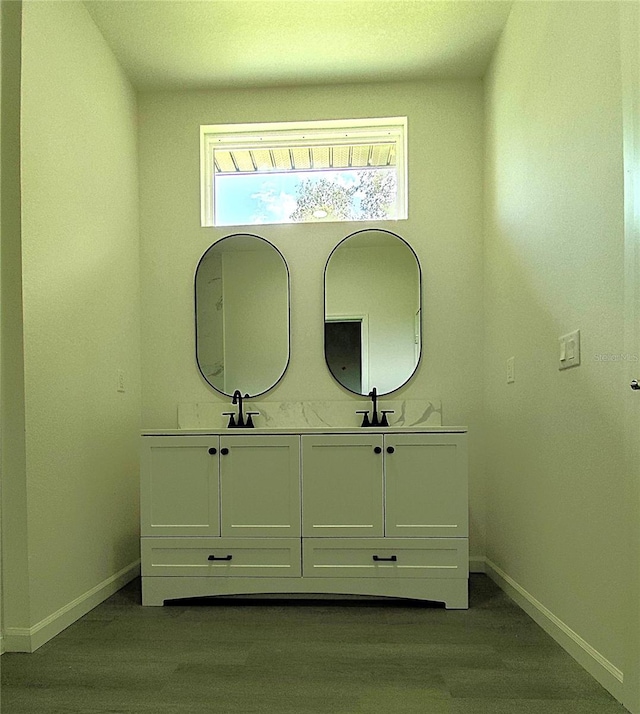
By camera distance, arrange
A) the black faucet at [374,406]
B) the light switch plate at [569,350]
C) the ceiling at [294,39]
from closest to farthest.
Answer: the light switch plate at [569,350], the ceiling at [294,39], the black faucet at [374,406]

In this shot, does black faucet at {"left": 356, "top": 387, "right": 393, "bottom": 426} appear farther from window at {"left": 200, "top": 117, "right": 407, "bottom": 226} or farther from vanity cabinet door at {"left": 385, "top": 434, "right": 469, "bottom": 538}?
window at {"left": 200, "top": 117, "right": 407, "bottom": 226}

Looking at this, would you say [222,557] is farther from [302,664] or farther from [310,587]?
[302,664]

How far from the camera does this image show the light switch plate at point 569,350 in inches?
85.0

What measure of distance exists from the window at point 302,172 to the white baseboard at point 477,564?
1799 millimetres

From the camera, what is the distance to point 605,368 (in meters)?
1.95

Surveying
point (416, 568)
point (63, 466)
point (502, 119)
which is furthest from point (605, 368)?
point (63, 466)

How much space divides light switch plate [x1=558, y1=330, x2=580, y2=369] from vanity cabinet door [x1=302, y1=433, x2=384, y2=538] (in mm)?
878

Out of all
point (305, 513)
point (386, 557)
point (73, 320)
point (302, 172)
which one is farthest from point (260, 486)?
point (302, 172)

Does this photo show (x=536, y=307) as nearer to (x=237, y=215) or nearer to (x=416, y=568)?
(x=416, y=568)

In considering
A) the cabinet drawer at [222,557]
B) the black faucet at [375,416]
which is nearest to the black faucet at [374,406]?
the black faucet at [375,416]

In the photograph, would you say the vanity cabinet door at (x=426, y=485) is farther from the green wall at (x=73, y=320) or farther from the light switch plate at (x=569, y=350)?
the green wall at (x=73, y=320)

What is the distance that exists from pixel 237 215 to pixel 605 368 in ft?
7.62

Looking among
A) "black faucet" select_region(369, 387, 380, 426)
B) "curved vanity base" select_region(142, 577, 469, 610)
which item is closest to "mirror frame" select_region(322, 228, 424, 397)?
"black faucet" select_region(369, 387, 380, 426)

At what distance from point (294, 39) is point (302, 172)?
73 cm
